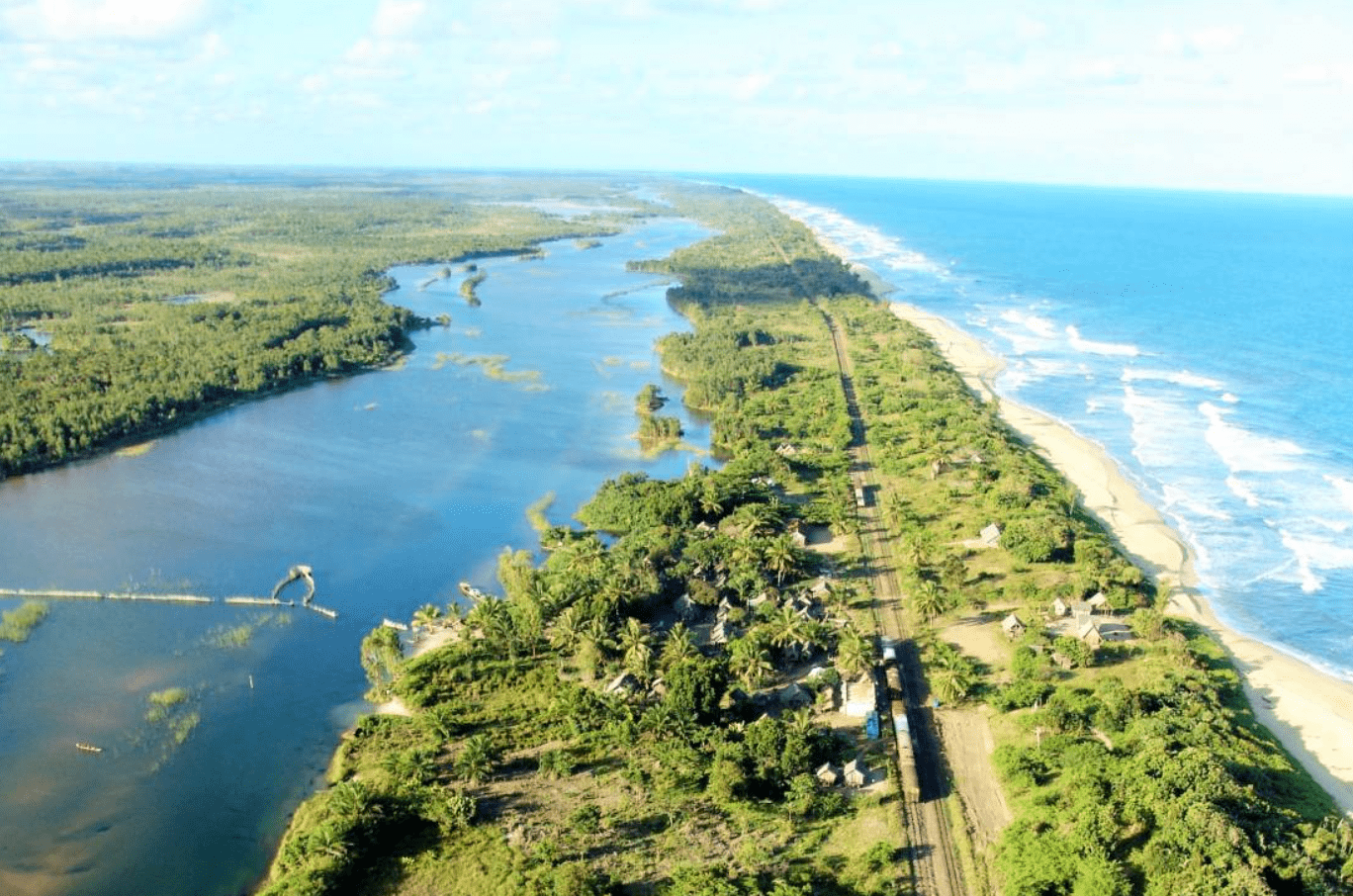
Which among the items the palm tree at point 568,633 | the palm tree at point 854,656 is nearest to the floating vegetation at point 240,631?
the palm tree at point 568,633

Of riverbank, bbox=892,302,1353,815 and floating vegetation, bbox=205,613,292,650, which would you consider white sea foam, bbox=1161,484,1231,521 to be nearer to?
riverbank, bbox=892,302,1353,815

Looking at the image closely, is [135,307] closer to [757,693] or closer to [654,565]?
[654,565]

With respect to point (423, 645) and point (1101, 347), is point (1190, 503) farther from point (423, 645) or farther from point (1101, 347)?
point (1101, 347)

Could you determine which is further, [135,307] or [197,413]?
[135,307]

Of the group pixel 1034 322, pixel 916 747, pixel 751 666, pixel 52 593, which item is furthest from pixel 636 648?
pixel 1034 322

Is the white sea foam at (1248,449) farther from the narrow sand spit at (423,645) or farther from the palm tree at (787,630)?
the narrow sand spit at (423,645)

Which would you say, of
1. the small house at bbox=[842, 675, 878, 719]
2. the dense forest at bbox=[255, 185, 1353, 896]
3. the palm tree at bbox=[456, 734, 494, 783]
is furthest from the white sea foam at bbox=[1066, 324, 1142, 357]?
the palm tree at bbox=[456, 734, 494, 783]

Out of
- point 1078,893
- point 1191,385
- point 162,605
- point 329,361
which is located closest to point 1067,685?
point 1078,893
